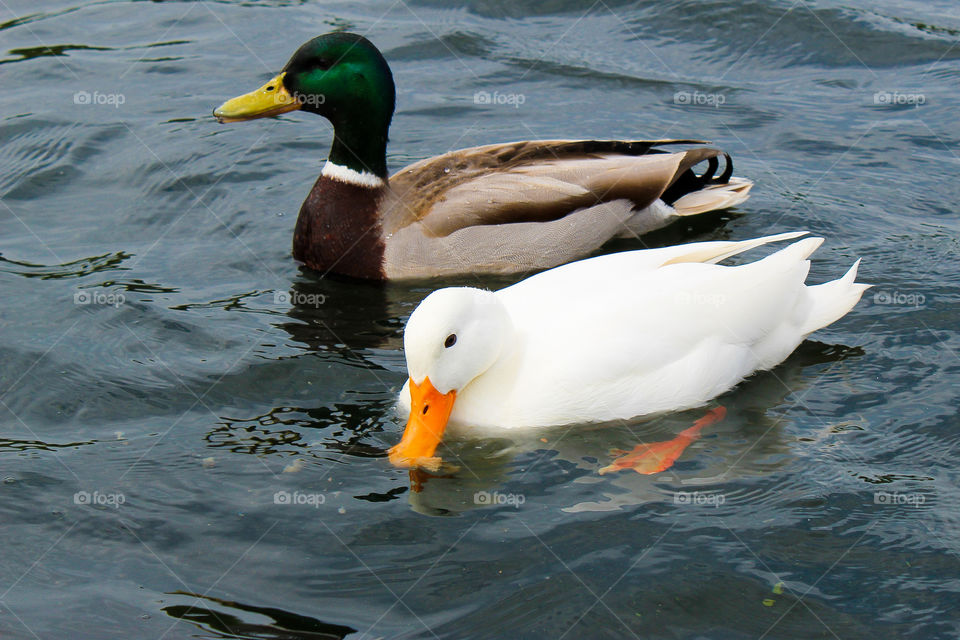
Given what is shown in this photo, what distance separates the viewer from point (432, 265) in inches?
277

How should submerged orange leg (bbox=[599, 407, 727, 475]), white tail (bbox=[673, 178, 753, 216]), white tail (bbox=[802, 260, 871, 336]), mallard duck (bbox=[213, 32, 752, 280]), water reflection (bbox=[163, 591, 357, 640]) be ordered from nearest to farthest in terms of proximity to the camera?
water reflection (bbox=[163, 591, 357, 640])
submerged orange leg (bbox=[599, 407, 727, 475])
white tail (bbox=[802, 260, 871, 336])
mallard duck (bbox=[213, 32, 752, 280])
white tail (bbox=[673, 178, 753, 216])

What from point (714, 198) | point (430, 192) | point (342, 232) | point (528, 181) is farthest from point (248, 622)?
point (714, 198)

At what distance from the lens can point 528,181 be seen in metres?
7.17

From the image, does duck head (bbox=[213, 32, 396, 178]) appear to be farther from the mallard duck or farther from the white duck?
the white duck

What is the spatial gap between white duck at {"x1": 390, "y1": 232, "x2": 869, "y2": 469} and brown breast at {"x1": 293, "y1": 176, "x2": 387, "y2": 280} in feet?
5.43

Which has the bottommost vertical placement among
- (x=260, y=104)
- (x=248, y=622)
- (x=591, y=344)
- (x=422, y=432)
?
(x=248, y=622)

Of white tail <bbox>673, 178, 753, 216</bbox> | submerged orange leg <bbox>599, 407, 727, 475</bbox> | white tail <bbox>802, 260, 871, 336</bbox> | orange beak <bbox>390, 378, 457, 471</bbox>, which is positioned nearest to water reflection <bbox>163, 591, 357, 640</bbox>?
→ orange beak <bbox>390, 378, 457, 471</bbox>

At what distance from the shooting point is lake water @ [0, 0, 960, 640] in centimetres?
440

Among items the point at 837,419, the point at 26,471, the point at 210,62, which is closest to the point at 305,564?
the point at 26,471

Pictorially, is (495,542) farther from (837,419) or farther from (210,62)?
(210,62)

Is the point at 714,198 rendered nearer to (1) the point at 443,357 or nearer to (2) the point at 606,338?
(2) the point at 606,338

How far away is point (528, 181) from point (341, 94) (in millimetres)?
1251

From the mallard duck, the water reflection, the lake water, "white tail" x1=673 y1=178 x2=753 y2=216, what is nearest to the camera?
the water reflection

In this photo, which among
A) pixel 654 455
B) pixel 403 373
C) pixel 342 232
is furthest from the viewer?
pixel 342 232
